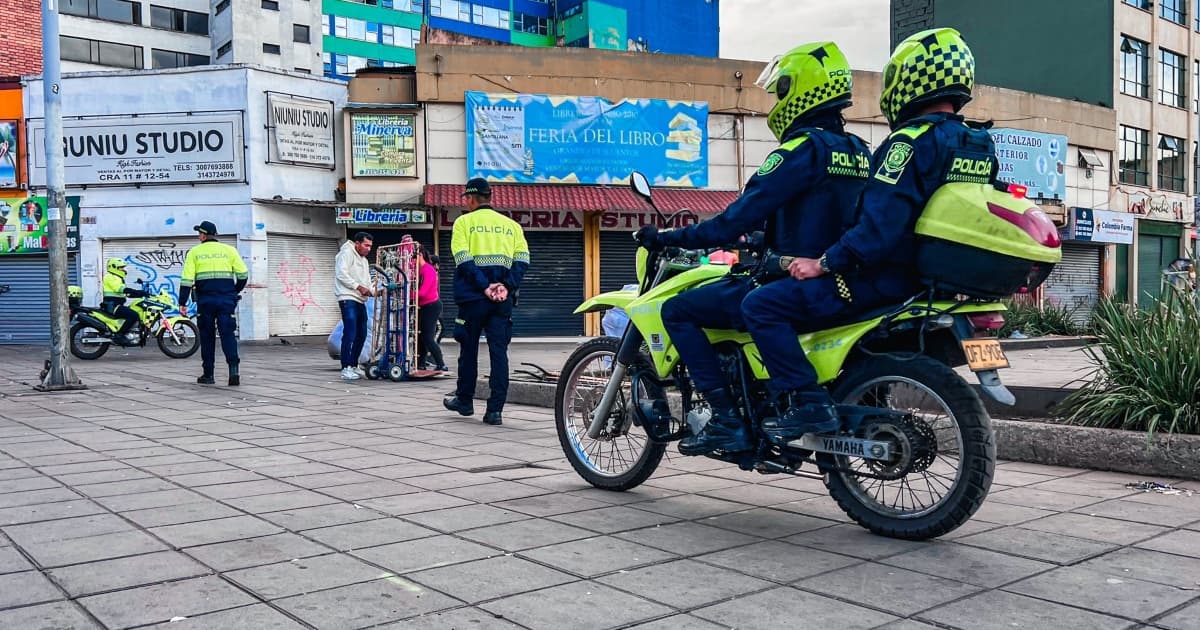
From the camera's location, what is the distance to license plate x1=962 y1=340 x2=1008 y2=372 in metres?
3.78

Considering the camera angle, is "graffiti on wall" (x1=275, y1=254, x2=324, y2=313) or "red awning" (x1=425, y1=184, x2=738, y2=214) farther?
"red awning" (x1=425, y1=184, x2=738, y2=214)

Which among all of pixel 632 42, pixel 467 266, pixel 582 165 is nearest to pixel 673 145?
pixel 582 165

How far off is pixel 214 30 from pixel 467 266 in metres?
55.6

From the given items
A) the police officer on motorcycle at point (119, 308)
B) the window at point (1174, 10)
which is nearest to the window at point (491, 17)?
the window at point (1174, 10)

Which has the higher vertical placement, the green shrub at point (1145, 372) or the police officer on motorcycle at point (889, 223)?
the police officer on motorcycle at point (889, 223)

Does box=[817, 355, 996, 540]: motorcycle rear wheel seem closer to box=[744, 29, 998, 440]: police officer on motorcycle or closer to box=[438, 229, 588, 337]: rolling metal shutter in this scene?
box=[744, 29, 998, 440]: police officer on motorcycle

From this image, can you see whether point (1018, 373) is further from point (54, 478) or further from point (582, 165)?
point (582, 165)

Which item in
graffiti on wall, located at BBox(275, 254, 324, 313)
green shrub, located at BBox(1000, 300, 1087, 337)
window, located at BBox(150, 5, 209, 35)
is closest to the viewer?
green shrub, located at BBox(1000, 300, 1087, 337)

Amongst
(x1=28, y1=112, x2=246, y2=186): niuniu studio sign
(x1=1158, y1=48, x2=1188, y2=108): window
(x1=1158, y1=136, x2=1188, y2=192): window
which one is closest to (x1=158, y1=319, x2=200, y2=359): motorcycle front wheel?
(x1=28, y1=112, x2=246, y2=186): niuniu studio sign

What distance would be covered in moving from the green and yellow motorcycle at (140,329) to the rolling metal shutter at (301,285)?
531 cm

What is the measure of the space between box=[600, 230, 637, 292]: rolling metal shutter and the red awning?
115 centimetres

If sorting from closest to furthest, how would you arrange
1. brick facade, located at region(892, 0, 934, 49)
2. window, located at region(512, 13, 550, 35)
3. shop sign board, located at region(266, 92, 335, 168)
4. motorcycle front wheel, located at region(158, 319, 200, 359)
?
motorcycle front wheel, located at region(158, 319, 200, 359), shop sign board, located at region(266, 92, 335, 168), brick facade, located at region(892, 0, 934, 49), window, located at region(512, 13, 550, 35)

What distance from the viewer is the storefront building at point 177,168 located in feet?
72.7

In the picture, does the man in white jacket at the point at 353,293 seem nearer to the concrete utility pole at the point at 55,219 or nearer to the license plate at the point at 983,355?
the concrete utility pole at the point at 55,219
